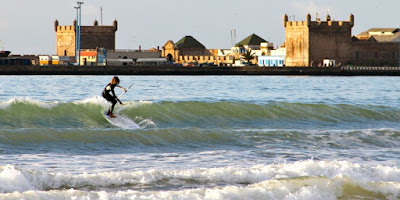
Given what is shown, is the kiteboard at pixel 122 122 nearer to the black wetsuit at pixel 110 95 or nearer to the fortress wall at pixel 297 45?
the black wetsuit at pixel 110 95

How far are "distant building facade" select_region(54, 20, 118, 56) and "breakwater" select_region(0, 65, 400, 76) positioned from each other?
26.9 m

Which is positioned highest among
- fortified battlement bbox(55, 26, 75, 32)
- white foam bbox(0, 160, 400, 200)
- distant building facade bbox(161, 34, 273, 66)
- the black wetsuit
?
fortified battlement bbox(55, 26, 75, 32)

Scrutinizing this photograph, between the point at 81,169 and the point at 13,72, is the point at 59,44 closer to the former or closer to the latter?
the point at 13,72

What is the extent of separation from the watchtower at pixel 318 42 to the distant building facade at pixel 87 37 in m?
32.3

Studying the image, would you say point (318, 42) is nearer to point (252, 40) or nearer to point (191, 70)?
point (191, 70)

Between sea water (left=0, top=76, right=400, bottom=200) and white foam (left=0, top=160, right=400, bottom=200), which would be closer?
white foam (left=0, top=160, right=400, bottom=200)

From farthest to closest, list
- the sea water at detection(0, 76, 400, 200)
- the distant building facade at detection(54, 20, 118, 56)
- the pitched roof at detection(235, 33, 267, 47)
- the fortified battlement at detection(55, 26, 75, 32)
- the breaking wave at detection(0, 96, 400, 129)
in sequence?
the pitched roof at detection(235, 33, 267, 47), the distant building facade at detection(54, 20, 118, 56), the fortified battlement at detection(55, 26, 75, 32), the breaking wave at detection(0, 96, 400, 129), the sea water at detection(0, 76, 400, 200)

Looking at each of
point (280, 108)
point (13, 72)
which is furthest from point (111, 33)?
point (280, 108)

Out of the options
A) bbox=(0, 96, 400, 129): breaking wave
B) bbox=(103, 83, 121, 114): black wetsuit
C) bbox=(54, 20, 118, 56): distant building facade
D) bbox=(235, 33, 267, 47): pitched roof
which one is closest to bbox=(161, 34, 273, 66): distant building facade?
bbox=(235, 33, 267, 47): pitched roof

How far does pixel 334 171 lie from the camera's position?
37.8 feet

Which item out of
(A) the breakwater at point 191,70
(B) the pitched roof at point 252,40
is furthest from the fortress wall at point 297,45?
(B) the pitched roof at point 252,40

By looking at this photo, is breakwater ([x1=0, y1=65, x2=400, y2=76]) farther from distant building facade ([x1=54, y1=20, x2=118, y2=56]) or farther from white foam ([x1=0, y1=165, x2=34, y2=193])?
white foam ([x1=0, y1=165, x2=34, y2=193])

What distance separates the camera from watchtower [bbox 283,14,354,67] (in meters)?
86.8

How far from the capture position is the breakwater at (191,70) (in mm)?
80375
